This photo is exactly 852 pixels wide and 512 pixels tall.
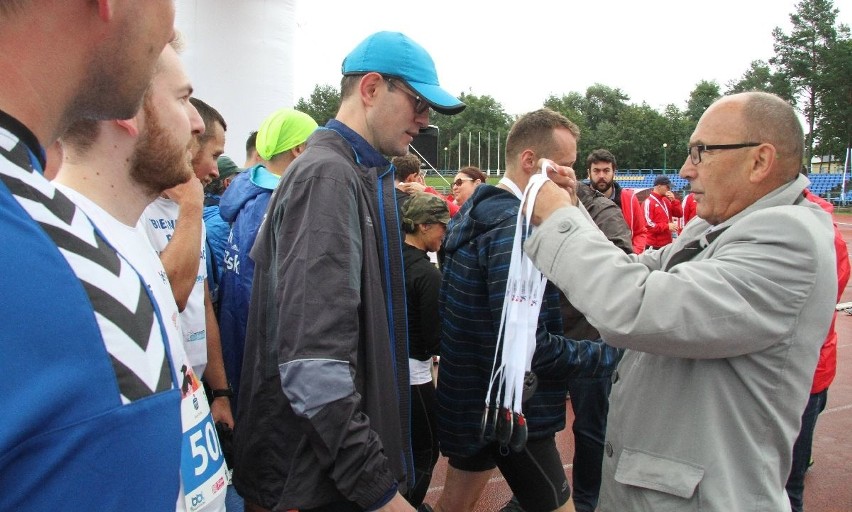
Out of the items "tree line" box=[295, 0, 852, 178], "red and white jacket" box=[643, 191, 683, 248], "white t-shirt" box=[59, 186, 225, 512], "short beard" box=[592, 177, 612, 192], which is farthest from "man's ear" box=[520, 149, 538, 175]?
"tree line" box=[295, 0, 852, 178]

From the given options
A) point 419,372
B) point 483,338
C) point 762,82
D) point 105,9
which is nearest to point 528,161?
point 483,338

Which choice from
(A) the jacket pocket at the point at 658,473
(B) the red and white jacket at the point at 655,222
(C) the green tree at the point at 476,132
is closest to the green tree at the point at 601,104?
(C) the green tree at the point at 476,132

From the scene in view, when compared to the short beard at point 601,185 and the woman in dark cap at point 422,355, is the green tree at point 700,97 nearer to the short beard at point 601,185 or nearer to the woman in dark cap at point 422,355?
the short beard at point 601,185

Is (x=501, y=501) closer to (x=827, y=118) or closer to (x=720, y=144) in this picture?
(x=720, y=144)

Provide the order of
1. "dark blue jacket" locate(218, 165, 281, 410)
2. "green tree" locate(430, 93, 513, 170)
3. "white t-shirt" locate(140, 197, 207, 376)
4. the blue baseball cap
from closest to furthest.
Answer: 1. the blue baseball cap
2. "white t-shirt" locate(140, 197, 207, 376)
3. "dark blue jacket" locate(218, 165, 281, 410)
4. "green tree" locate(430, 93, 513, 170)

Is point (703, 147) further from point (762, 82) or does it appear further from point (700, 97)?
point (700, 97)

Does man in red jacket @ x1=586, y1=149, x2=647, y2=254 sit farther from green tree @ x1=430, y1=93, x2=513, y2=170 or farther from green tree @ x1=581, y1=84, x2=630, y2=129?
green tree @ x1=581, y1=84, x2=630, y2=129

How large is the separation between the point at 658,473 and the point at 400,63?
1.47 metres

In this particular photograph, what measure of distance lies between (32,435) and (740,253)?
1599mm

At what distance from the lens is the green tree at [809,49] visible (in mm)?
48875

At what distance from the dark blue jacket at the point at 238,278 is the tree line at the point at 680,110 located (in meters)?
30.8

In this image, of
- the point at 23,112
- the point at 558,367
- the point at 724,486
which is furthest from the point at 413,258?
the point at 23,112

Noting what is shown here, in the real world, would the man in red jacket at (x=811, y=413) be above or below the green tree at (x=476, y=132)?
below

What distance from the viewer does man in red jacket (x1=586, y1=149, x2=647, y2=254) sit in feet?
21.2
